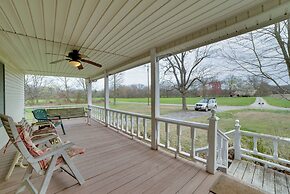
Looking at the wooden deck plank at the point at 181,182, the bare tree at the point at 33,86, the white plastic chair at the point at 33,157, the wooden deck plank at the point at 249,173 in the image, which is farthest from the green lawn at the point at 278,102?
the bare tree at the point at 33,86

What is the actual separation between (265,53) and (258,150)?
2.13 meters

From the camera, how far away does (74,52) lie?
3.19m

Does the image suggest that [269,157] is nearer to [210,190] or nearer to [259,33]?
[210,190]

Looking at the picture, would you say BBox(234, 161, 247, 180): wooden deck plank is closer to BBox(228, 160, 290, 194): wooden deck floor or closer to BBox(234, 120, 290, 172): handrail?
BBox(228, 160, 290, 194): wooden deck floor

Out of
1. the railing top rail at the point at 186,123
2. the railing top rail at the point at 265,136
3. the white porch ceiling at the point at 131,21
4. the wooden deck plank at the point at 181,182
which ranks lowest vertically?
the wooden deck plank at the point at 181,182

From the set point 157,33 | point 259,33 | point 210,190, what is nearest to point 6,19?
point 157,33

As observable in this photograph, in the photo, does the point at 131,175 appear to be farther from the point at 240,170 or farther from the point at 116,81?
the point at 116,81

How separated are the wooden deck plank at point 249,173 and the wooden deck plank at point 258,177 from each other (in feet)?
0.16

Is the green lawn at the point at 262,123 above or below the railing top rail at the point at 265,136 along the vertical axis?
above

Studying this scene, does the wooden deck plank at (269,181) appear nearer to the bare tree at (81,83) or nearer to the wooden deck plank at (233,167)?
the wooden deck plank at (233,167)

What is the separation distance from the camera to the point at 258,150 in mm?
3092

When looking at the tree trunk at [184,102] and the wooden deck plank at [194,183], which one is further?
the tree trunk at [184,102]

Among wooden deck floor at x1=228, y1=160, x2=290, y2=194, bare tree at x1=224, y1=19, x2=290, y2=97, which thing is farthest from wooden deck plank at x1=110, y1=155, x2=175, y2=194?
bare tree at x1=224, y1=19, x2=290, y2=97

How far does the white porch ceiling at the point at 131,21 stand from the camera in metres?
1.71
